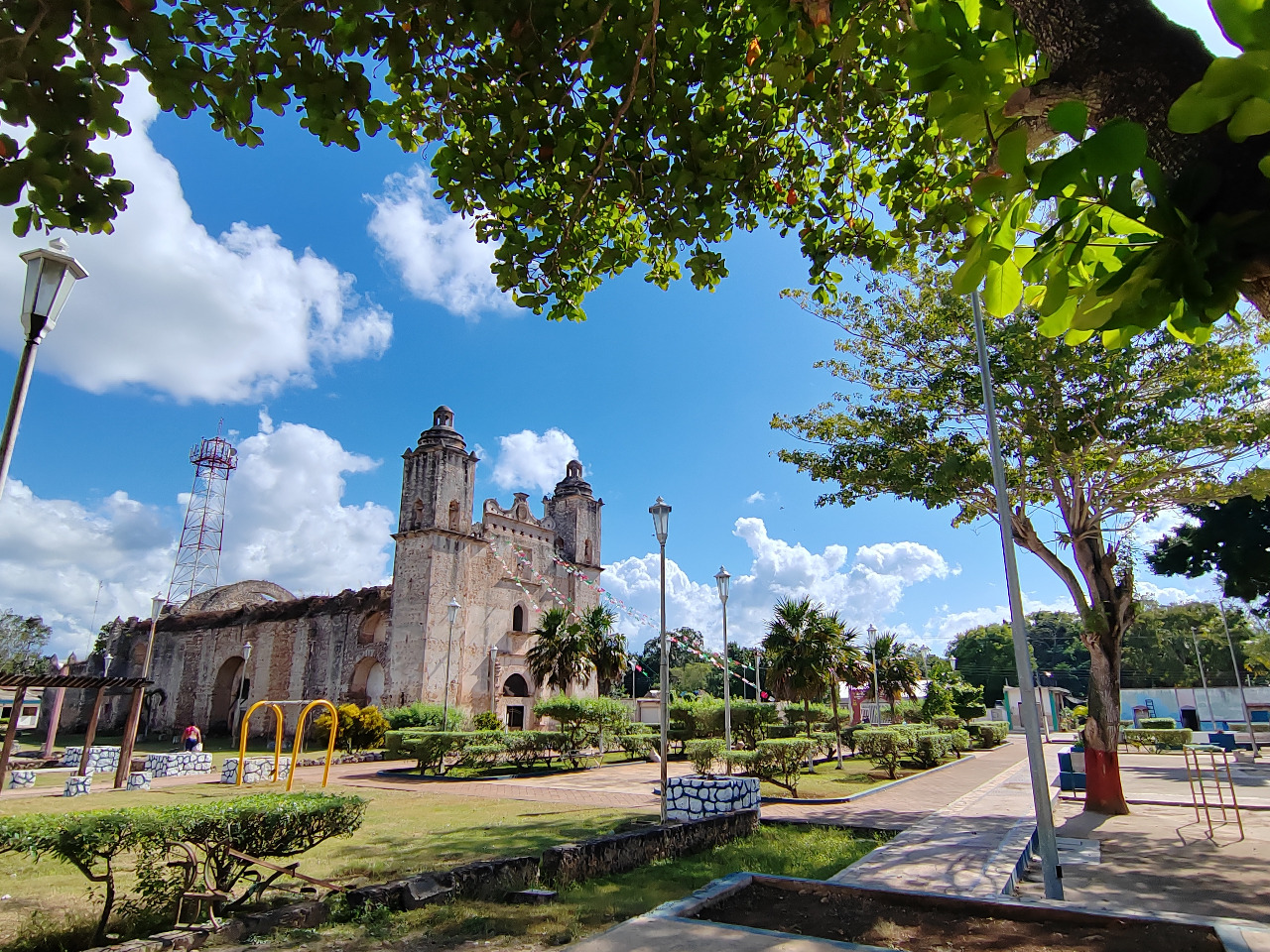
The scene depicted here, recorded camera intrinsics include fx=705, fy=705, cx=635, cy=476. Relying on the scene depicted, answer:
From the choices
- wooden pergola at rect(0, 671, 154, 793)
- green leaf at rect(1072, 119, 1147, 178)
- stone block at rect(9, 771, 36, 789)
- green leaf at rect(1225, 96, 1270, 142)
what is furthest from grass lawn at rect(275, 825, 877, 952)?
stone block at rect(9, 771, 36, 789)

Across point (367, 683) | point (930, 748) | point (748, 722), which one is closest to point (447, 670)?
point (748, 722)

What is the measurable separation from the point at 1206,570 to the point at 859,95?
24.0 metres

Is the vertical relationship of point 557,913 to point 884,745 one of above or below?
below

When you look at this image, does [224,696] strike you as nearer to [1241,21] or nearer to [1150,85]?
[1150,85]

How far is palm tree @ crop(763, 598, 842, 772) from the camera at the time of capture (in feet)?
67.5

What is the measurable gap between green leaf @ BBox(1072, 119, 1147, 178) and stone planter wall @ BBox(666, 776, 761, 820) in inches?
382

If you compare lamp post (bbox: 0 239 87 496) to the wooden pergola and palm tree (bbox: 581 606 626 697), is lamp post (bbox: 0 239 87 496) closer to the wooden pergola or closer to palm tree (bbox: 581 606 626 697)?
the wooden pergola

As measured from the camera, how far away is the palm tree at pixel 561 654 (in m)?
26.3

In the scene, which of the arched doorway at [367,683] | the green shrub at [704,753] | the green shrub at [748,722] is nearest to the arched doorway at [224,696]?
the arched doorway at [367,683]

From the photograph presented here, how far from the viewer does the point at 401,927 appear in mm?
4965

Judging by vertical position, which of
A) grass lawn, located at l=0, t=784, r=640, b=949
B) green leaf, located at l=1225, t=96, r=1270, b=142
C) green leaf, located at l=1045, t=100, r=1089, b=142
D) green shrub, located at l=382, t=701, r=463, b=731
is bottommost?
grass lawn, located at l=0, t=784, r=640, b=949

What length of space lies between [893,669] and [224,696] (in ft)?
102

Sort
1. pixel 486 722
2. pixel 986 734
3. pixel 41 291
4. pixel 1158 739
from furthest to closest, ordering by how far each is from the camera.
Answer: pixel 986 734
pixel 486 722
pixel 1158 739
pixel 41 291

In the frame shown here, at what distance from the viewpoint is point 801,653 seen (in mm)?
20828
